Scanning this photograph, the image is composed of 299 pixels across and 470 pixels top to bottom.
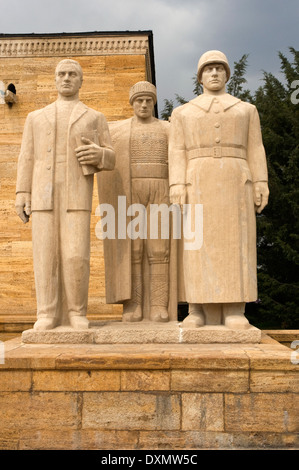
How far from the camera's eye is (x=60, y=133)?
553 cm

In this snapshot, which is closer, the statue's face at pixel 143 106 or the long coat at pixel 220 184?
the long coat at pixel 220 184

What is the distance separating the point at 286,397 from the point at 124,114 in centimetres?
807

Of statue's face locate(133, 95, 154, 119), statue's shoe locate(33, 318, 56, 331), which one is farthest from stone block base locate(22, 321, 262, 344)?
statue's face locate(133, 95, 154, 119)

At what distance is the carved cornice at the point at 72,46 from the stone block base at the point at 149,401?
8.51m

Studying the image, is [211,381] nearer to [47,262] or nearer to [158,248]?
[158,248]

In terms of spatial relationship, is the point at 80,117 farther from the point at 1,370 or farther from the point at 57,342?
the point at 1,370

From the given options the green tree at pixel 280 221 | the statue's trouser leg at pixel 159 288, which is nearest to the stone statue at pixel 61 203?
the statue's trouser leg at pixel 159 288

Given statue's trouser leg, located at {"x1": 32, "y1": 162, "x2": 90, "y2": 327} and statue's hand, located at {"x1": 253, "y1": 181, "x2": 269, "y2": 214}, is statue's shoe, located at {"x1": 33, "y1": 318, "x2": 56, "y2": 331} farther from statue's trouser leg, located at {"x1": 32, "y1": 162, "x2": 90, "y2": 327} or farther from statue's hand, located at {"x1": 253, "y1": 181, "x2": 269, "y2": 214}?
statue's hand, located at {"x1": 253, "y1": 181, "x2": 269, "y2": 214}

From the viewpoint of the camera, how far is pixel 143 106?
6.10 meters

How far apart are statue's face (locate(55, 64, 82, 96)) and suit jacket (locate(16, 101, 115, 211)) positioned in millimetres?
181

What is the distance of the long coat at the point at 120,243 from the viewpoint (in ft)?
19.3

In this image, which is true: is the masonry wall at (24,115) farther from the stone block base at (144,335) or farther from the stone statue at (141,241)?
the stone block base at (144,335)

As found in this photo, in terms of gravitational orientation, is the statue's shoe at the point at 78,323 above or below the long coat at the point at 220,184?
below

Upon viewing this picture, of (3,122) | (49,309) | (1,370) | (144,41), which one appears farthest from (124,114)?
(1,370)
